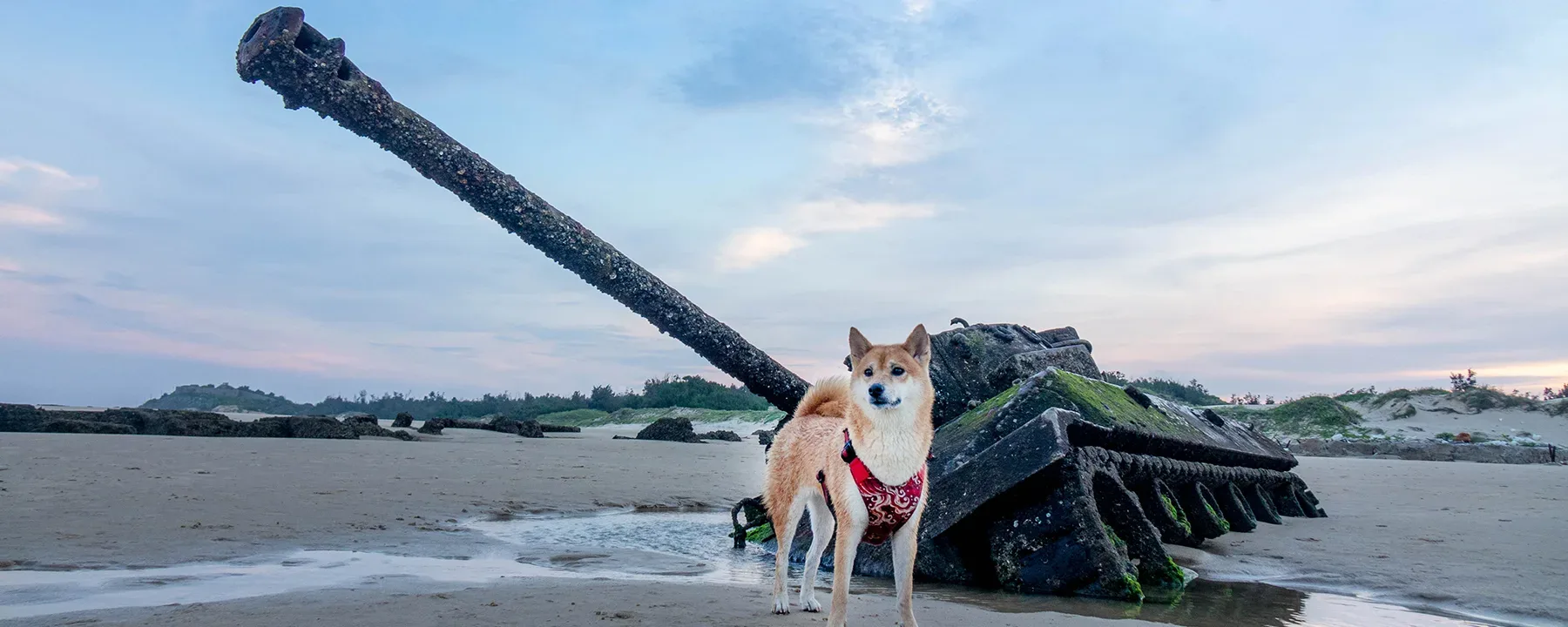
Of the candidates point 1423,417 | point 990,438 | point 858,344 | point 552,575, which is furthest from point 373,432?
point 1423,417

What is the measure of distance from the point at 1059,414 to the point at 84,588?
558 cm

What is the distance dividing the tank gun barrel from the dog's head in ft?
8.66

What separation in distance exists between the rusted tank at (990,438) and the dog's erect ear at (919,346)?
132 cm

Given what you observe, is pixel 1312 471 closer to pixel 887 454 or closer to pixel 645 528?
pixel 645 528

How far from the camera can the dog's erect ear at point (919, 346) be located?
164 inches

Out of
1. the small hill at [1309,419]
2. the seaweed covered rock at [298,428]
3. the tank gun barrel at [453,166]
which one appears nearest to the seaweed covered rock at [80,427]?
the seaweed covered rock at [298,428]

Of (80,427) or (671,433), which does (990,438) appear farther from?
(671,433)

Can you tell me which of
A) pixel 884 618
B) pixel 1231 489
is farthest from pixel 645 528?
pixel 1231 489

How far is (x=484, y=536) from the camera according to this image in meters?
7.04

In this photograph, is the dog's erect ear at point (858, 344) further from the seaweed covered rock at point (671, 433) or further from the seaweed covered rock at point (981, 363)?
the seaweed covered rock at point (671, 433)

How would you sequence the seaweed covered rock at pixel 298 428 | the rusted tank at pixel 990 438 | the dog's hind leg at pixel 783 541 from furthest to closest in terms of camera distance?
the seaweed covered rock at pixel 298 428
the rusted tank at pixel 990 438
the dog's hind leg at pixel 783 541

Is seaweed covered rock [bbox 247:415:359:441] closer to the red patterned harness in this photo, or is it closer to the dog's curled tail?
the dog's curled tail

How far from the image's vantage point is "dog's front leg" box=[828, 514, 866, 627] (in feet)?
12.6

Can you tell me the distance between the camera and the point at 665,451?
19.0 meters
